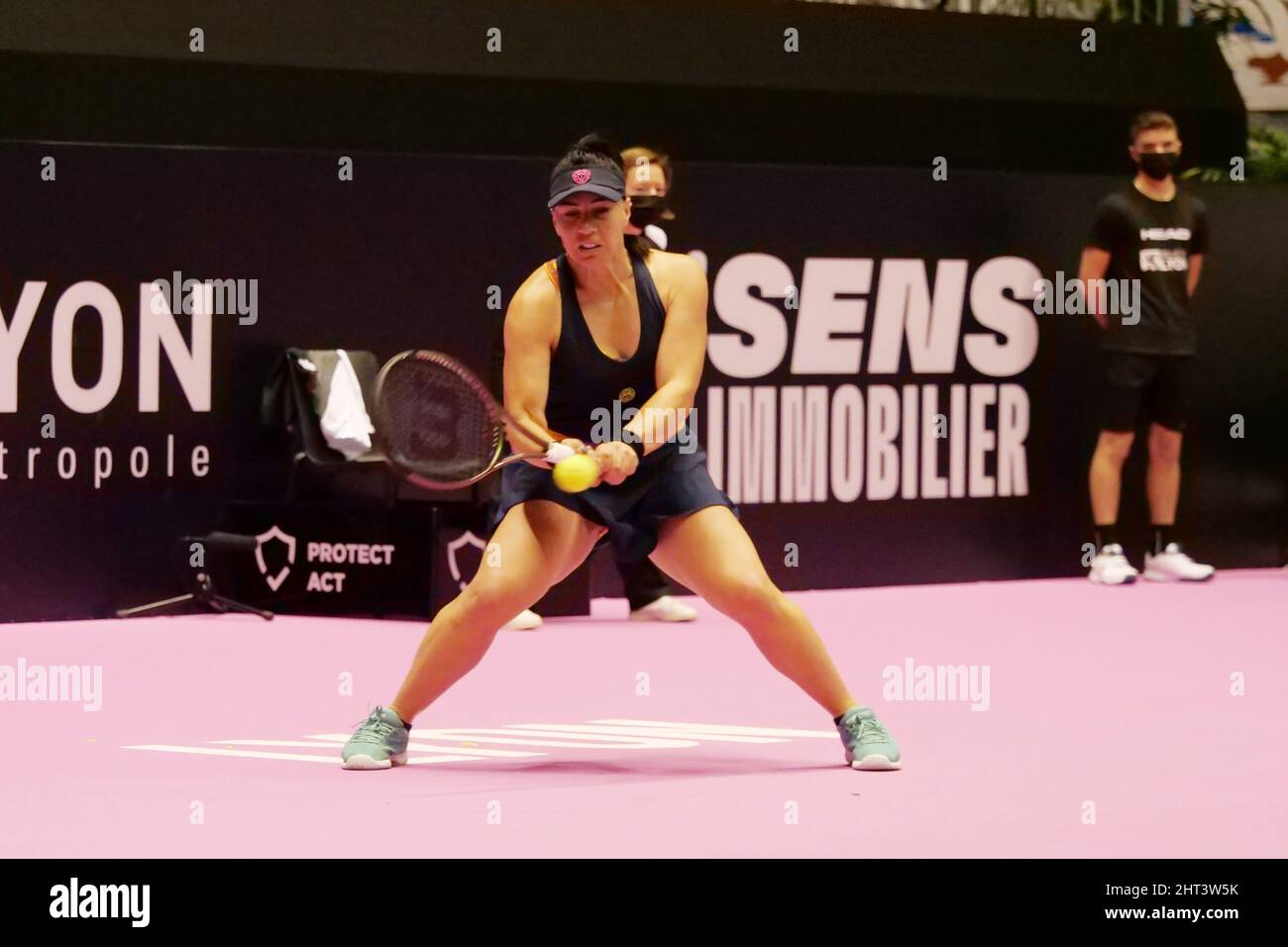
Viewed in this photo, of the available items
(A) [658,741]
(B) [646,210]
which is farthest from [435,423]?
(B) [646,210]

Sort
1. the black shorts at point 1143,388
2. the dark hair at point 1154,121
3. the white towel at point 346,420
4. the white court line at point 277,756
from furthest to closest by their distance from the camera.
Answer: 1. the black shorts at point 1143,388
2. the dark hair at point 1154,121
3. the white towel at point 346,420
4. the white court line at point 277,756

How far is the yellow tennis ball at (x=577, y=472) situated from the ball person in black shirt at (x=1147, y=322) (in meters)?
6.18

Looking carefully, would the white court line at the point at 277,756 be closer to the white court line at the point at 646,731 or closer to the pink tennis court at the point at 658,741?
the pink tennis court at the point at 658,741

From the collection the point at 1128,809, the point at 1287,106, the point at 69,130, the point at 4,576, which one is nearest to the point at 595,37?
the point at 69,130

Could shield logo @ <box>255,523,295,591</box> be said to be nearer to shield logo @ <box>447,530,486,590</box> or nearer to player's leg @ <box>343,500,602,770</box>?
shield logo @ <box>447,530,486,590</box>

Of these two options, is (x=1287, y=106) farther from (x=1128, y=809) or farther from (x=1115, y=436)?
(x=1128, y=809)

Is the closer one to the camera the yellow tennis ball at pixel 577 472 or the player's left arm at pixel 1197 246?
the yellow tennis ball at pixel 577 472

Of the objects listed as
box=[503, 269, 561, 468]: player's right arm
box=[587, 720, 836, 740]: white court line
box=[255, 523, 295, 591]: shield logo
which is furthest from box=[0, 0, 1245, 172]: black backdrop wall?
box=[503, 269, 561, 468]: player's right arm

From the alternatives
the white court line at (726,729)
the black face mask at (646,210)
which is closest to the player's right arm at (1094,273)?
the black face mask at (646,210)

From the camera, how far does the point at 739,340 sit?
1072 cm

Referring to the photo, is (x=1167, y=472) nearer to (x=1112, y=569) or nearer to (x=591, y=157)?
(x=1112, y=569)

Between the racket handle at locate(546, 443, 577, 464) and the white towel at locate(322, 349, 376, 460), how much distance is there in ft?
13.4

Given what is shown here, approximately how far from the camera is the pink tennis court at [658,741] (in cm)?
527

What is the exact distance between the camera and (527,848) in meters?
5.05
